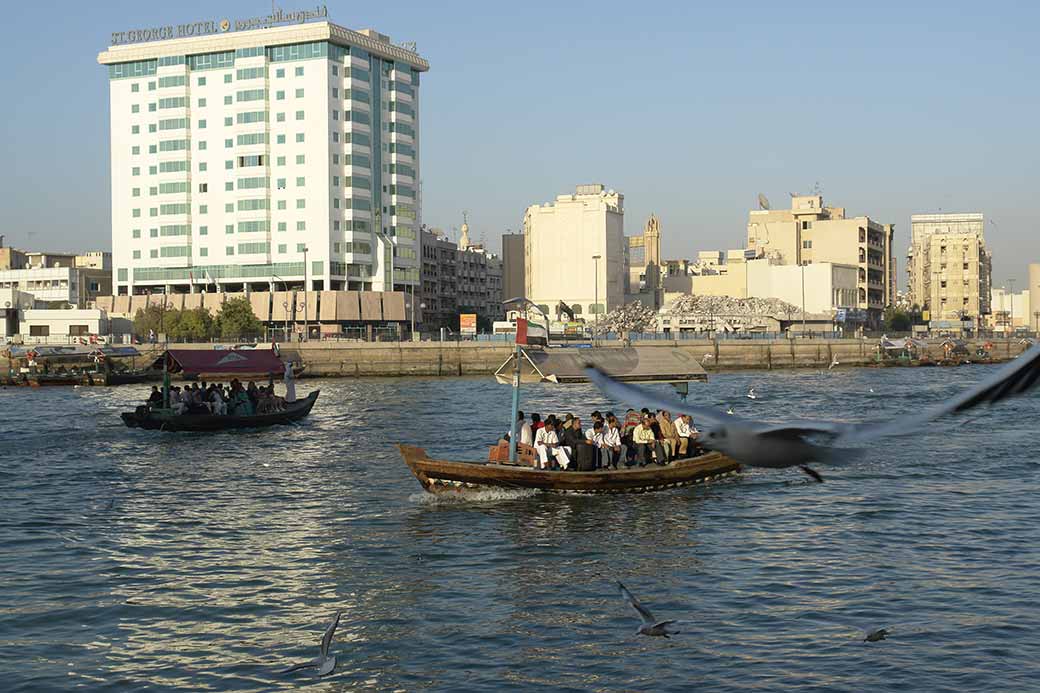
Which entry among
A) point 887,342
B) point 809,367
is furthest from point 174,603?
point 887,342

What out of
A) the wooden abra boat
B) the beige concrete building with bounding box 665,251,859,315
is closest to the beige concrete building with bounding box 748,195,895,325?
the beige concrete building with bounding box 665,251,859,315

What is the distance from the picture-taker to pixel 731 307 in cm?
13888

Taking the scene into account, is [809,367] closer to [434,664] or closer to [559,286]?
[559,286]

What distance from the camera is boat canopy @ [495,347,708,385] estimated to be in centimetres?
3300

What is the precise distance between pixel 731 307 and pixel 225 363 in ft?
310

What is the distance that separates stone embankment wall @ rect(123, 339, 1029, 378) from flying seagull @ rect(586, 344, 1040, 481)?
259ft

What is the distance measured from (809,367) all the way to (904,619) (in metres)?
84.1

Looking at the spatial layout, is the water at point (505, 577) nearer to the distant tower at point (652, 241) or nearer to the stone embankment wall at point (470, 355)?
the stone embankment wall at point (470, 355)

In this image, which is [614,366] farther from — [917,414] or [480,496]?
[917,414]

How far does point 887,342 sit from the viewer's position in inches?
4151

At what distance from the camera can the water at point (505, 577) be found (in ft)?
52.3

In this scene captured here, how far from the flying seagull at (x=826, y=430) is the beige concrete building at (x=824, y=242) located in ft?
466

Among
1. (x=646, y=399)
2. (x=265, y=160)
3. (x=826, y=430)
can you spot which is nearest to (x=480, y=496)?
(x=646, y=399)

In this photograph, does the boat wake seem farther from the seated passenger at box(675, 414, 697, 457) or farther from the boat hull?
the seated passenger at box(675, 414, 697, 457)
